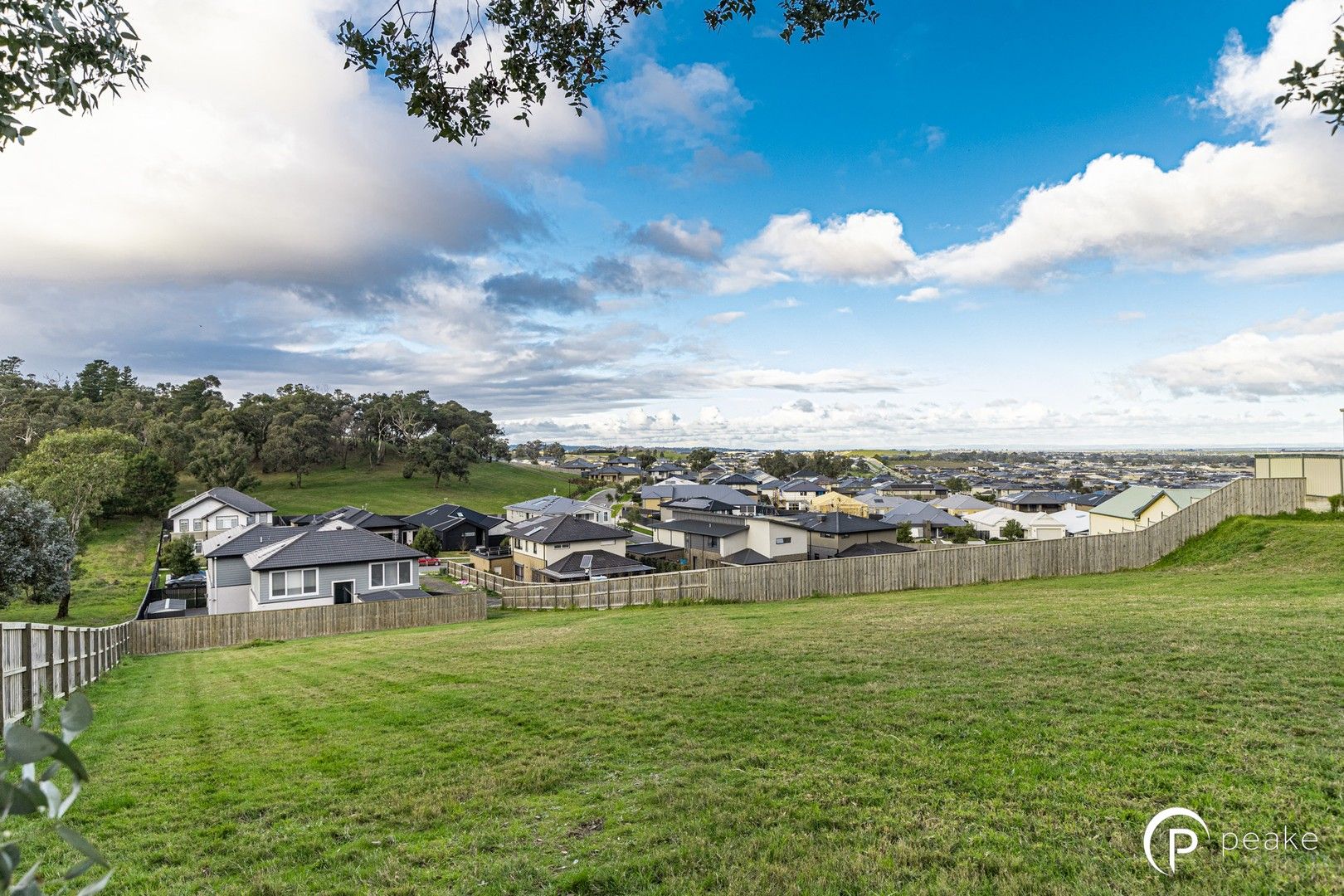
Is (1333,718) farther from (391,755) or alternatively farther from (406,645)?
(406,645)

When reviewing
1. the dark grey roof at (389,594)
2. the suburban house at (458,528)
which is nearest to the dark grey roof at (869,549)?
the dark grey roof at (389,594)

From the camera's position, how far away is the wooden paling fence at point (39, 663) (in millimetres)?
7582

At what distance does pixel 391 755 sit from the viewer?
259 inches

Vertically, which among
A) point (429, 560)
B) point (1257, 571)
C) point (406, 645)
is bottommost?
point (429, 560)

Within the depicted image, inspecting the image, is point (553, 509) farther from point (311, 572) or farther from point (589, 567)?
point (311, 572)

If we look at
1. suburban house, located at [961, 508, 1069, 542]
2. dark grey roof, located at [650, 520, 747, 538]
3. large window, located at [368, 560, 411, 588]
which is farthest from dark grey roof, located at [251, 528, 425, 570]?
suburban house, located at [961, 508, 1069, 542]

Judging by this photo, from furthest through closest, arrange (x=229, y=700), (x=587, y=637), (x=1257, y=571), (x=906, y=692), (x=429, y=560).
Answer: (x=429, y=560), (x=1257, y=571), (x=587, y=637), (x=229, y=700), (x=906, y=692)

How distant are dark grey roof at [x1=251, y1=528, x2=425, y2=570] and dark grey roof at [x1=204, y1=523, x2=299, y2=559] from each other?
12.2 feet

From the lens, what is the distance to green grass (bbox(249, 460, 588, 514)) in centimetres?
6744

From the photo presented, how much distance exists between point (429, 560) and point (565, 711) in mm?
40729

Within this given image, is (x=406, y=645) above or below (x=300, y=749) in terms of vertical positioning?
below

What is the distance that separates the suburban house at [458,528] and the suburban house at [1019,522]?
1652 inches

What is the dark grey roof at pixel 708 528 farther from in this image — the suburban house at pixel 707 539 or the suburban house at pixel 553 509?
the suburban house at pixel 553 509

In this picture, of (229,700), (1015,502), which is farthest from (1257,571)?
(1015,502)
